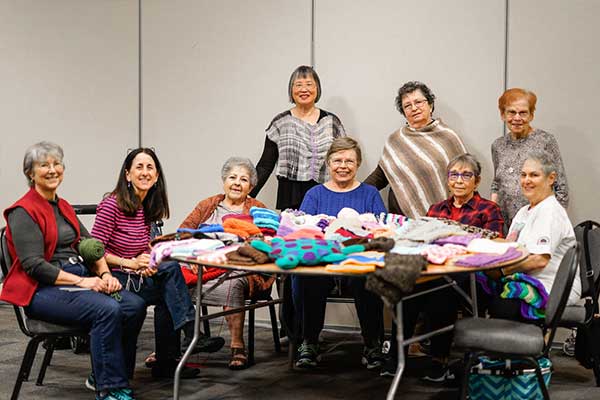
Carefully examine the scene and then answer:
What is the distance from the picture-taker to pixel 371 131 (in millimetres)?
5383

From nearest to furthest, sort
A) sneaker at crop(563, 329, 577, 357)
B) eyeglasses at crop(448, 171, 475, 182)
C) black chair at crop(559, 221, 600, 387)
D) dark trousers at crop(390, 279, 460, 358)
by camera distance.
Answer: black chair at crop(559, 221, 600, 387), dark trousers at crop(390, 279, 460, 358), eyeglasses at crop(448, 171, 475, 182), sneaker at crop(563, 329, 577, 357)

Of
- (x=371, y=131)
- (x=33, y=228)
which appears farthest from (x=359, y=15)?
(x=33, y=228)

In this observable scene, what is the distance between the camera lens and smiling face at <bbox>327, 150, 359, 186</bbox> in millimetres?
4434

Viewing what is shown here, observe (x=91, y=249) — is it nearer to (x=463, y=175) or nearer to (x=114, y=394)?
(x=114, y=394)

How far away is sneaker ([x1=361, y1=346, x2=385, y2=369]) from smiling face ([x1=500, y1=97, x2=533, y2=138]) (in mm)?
1538

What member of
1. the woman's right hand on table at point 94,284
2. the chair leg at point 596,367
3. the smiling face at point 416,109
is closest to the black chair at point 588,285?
the chair leg at point 596,367

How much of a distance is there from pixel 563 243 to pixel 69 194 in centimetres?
409

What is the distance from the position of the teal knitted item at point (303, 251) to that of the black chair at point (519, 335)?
0.59 m

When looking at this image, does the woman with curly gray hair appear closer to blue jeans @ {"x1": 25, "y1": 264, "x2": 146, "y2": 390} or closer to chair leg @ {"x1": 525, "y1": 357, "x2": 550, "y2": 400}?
chair leg @ {"x1": 525, "y1": 357, "x2": 550, "y2": 400}

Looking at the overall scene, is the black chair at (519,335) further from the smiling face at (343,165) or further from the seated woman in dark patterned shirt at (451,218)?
the smiling face at (343,165)

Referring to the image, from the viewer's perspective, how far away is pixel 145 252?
4.16 m

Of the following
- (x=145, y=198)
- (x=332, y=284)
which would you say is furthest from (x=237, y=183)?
(x=332, y=284)

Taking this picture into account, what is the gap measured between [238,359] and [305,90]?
68.9 inches

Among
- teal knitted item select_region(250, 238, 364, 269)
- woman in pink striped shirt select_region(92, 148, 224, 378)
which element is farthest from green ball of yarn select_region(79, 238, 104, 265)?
teal knitted item select_region(250, 238, 364, 269)
